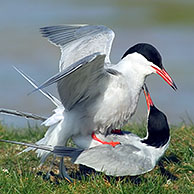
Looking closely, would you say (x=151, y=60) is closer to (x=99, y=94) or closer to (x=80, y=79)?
(x=99, y=94)

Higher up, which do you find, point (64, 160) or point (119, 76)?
point (119, 76)

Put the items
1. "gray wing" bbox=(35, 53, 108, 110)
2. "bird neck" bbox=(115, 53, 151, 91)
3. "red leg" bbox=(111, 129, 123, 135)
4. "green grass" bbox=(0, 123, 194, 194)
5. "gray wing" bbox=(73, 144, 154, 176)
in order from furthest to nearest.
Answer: "red leg" bbox=(111, 129, 123, 135) < "bird neck" bbox=(115, 53, 151, 91) < "gray wing" bbox=(73, 144, 154, 176) < "green grass" bbox=(0, 123, 194, 194) < "gray wing" bbox=(35, 53, 108, 110)

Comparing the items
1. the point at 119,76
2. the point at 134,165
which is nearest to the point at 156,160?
the point at 134,165

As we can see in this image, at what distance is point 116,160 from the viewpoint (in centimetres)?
501

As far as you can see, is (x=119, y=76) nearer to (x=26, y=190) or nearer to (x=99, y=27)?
(x=99, y=27)

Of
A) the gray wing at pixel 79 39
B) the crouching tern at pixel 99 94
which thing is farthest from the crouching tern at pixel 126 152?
the gray wing at pixel 79 39

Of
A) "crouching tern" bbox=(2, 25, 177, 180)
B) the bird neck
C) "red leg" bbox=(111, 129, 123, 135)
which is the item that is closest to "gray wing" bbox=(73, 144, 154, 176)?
"crouching tern" bbox=(2, 25, 177, 180)

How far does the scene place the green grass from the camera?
15.2 ft

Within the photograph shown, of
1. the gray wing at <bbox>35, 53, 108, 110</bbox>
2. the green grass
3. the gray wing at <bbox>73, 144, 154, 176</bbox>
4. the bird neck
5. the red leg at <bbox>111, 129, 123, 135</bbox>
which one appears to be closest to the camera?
the gray wing at <bbox>35, 53, 108, 110</bbox>

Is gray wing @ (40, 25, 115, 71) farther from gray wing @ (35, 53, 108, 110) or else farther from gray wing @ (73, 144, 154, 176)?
gray wing @ (73, 144, 154, 176)

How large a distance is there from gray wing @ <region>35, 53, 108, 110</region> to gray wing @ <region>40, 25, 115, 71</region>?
1.59 ft

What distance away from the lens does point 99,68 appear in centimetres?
483

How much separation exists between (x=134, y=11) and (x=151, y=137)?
36.5 feet

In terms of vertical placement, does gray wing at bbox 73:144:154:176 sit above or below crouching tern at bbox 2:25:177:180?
below
